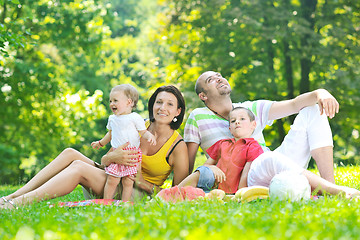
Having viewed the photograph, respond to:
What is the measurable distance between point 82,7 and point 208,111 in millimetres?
10677

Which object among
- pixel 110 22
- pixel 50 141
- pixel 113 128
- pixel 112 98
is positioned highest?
pixel 110 22

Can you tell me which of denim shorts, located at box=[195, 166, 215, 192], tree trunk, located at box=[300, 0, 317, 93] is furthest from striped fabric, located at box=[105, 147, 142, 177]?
tree trunk, located at box=[300, 0, 317, 93]

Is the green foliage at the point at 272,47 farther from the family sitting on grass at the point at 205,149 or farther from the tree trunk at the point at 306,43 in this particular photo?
the family sitting on grass at the point at 205,149

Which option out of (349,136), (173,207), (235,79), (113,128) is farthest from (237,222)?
(349,136)

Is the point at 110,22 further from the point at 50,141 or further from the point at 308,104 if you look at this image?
the point at 308,104

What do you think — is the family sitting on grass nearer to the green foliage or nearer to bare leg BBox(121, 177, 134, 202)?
bare leg BBox(121, 177, 134, 202)

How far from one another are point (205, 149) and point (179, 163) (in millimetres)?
453

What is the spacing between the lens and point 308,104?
440 cm

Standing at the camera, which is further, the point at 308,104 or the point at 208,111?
the point at 208,111

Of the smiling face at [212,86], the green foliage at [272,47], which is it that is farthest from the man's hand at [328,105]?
the green foliage at [272,47]

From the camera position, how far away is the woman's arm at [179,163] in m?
4.45

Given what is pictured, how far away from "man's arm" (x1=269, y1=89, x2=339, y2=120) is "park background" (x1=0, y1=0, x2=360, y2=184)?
5519 mm

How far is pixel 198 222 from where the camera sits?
2.42 meters

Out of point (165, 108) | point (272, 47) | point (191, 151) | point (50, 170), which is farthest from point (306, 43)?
point (50, 170)
